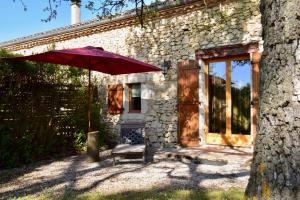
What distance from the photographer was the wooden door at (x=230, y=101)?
8.34 metres

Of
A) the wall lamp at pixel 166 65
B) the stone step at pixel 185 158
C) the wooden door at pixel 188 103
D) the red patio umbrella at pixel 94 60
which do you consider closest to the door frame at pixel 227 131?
the wooden door at pixel 188 103

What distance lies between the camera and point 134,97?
1069 centimetres

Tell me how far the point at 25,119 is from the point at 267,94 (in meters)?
6.38

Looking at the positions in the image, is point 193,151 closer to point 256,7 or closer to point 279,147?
point 256,7

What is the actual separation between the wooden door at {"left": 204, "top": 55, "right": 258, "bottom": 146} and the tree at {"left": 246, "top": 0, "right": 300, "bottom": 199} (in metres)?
6.03

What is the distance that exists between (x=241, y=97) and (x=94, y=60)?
368 centimetres

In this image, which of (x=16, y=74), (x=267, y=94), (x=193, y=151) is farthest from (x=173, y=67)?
(x=267, y=94)

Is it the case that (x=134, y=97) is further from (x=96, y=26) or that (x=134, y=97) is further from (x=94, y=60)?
(x=94, y=60)

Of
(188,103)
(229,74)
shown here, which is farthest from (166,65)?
(229,74)

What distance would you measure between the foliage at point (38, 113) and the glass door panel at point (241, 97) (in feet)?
12.9

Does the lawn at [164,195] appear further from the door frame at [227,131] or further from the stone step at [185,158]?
the door frame at [227,131]

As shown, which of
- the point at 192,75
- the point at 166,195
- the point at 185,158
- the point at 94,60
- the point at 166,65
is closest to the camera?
the point at 166,195

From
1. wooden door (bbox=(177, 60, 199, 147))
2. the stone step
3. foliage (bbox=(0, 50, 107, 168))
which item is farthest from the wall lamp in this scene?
the stone step

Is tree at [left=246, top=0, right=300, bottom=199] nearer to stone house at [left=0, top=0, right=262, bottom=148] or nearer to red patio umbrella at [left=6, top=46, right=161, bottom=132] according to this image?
red patio umbrella at [left=6, top=46, right=161, bottom=132]
